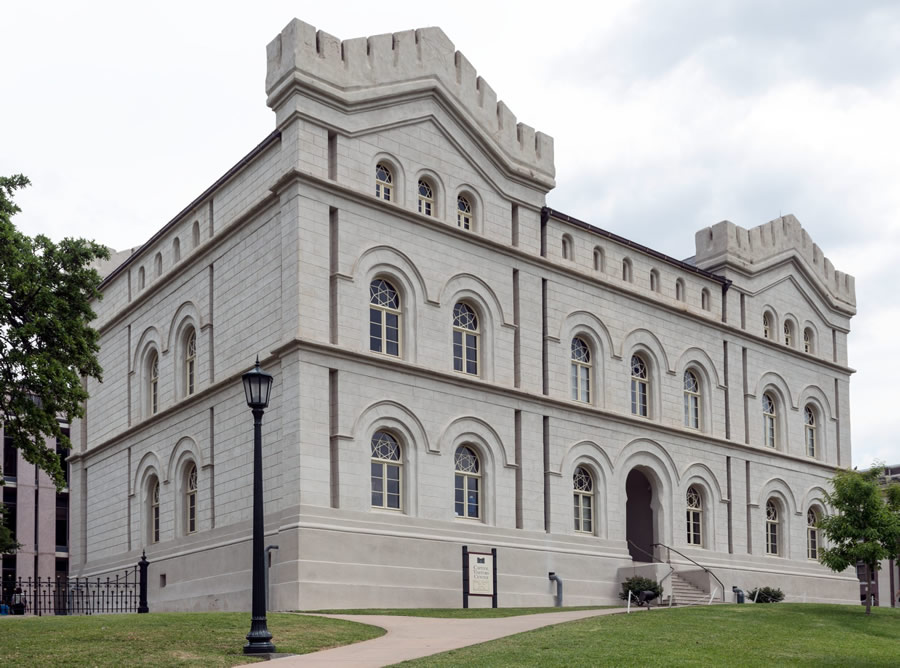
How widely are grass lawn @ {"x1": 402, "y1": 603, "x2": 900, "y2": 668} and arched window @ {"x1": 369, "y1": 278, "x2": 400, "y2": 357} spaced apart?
36.7ft

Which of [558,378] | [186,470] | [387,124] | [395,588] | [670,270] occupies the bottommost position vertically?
[395,588]

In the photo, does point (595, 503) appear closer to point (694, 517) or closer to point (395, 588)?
point (694, 517)

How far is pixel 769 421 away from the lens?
4719 cm

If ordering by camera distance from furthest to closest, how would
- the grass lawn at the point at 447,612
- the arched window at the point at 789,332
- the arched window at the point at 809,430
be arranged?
the arched window at the point at 789,332 < the arched window at the point at 809,430 < the grass lawn at the point at 447,612

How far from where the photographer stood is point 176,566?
3569cm

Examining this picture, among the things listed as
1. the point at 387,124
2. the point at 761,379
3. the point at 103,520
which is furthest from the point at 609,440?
the point at 103,520

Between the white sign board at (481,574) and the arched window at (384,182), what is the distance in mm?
10745

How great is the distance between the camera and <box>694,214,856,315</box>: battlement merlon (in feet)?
153

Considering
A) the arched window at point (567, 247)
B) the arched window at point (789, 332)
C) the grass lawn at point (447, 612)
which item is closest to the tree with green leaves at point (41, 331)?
the grass lawn at point (447, 612)

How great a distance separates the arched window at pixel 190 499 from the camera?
3625cm

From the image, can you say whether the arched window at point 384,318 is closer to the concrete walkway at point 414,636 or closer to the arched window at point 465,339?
the arched window at point 465,339

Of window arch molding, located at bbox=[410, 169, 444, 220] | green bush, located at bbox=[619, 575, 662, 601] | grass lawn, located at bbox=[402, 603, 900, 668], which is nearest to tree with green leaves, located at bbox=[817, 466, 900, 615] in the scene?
grass lawn, located at bbox=[402, 603, 900, 668]

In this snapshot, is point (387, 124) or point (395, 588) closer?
point (395, 588)

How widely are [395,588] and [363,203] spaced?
10.9 m
